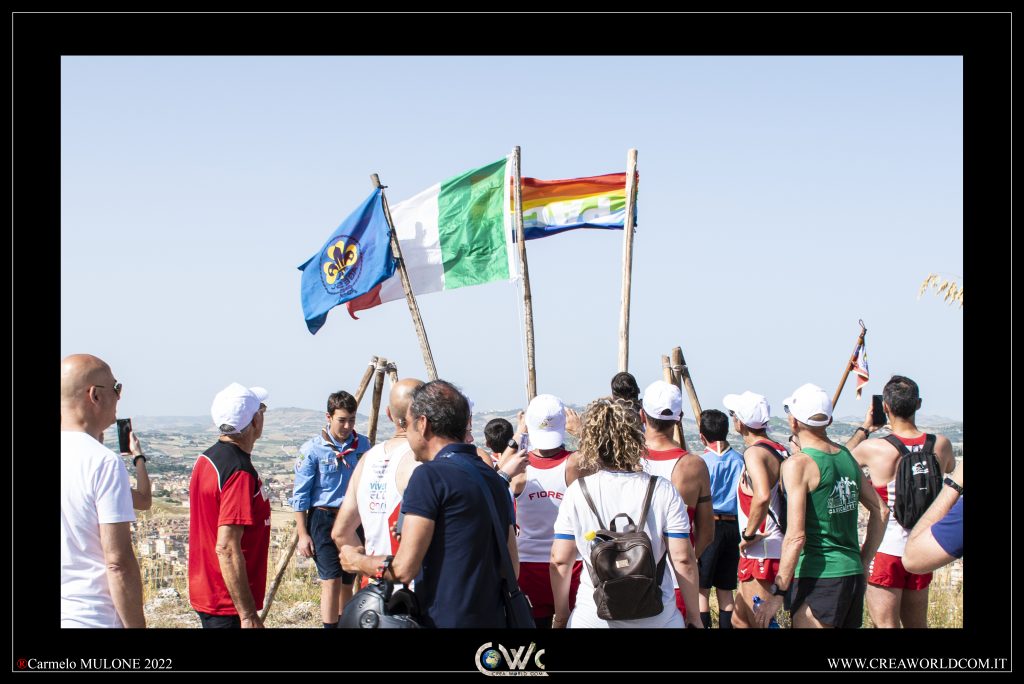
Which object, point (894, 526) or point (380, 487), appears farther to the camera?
point (894, 526)

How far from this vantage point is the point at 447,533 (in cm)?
415

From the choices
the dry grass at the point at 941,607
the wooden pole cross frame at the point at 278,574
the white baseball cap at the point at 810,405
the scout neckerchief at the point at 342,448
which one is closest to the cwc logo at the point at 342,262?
the scout neckerchief at the point at 342,448

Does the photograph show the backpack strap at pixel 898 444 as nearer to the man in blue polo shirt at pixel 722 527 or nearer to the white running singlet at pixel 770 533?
the white running singlet at pixel 770 533

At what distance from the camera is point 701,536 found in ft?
18.2

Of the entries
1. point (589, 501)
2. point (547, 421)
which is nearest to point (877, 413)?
point (547, 421)

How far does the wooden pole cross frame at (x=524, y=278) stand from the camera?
9.31 metres

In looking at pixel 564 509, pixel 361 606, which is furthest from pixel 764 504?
pixel 361 606

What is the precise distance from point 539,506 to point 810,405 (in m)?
1.80

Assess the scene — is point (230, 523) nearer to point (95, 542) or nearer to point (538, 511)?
point (95, 542)

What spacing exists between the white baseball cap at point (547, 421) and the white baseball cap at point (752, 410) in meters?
1.58

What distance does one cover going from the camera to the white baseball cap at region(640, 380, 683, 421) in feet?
18.5
